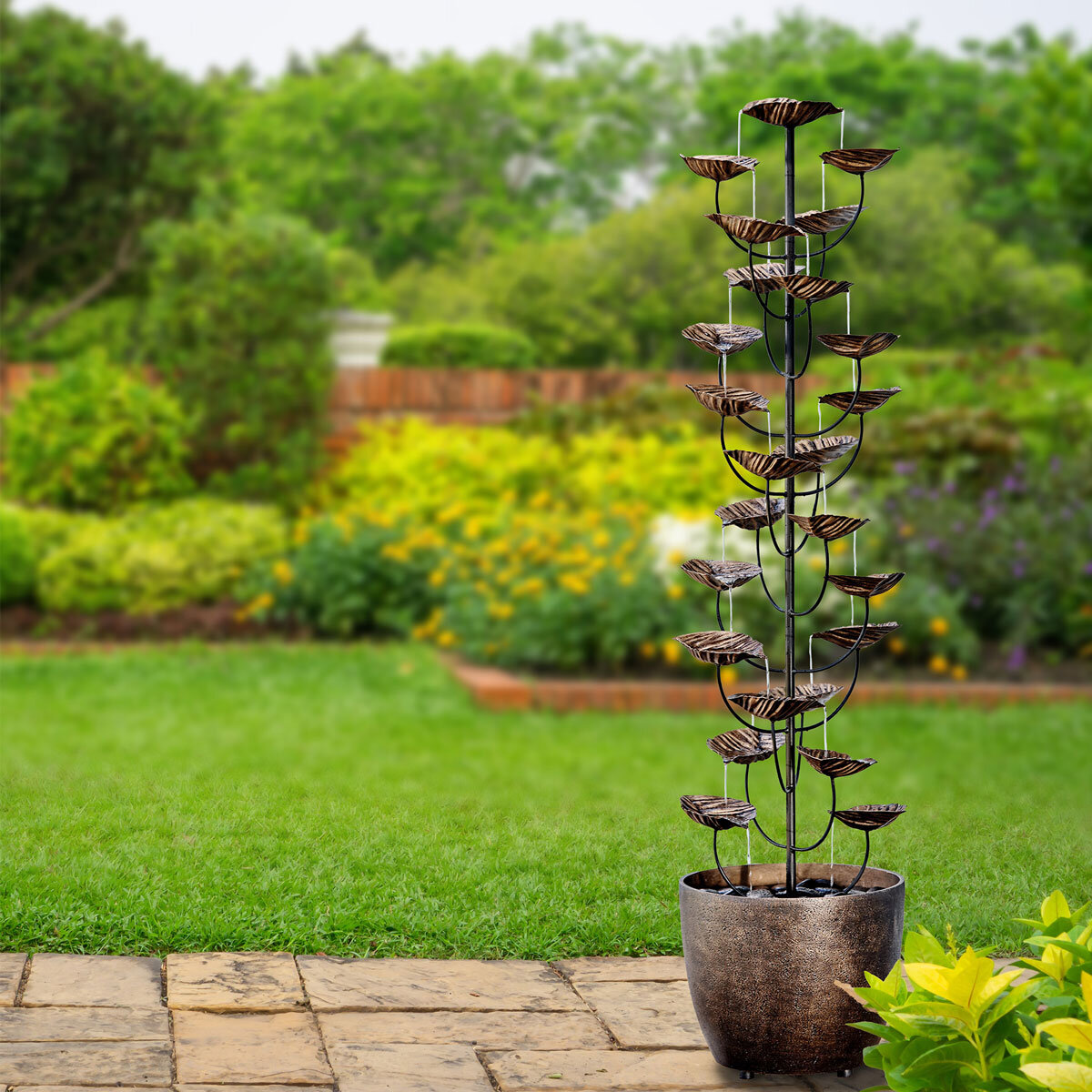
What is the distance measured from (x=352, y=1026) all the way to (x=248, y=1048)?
231mm

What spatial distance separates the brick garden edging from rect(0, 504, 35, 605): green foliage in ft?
10.4

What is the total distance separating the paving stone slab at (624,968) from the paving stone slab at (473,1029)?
26 centimetres

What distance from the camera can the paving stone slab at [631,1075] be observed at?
263cm

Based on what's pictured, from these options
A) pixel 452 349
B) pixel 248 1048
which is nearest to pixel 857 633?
pixel 248 1048

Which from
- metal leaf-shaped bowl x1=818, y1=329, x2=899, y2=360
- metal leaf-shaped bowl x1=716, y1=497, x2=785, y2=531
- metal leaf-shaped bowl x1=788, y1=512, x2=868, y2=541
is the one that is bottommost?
metal leaf-shaped bowl x1=788, y1=512, x2=868, y2=541

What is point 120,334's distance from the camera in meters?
21.6

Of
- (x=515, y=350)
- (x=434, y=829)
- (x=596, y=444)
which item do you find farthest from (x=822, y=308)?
(x=434, y=829)

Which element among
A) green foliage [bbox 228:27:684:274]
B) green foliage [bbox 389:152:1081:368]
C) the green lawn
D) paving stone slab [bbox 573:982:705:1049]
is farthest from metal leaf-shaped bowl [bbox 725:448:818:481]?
green foliage [bbox 228:27:684:274]

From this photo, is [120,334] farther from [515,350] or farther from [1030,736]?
[1030,736]

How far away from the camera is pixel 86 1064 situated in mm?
2623

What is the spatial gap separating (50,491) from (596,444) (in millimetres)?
3929

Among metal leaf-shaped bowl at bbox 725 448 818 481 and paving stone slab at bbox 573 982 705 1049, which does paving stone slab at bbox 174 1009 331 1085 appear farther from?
metal leaf-shaped bowl at bbox 725 448 818 481

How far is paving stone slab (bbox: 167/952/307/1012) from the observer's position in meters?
2.97

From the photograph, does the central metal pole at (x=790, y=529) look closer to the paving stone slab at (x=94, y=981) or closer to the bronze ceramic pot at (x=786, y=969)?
the bronze ceramic pot at (x=786, y=969)
